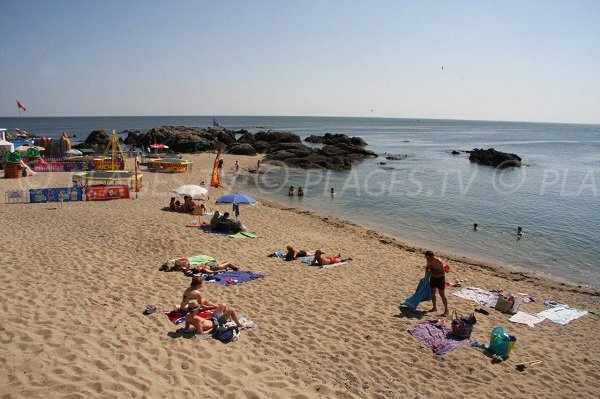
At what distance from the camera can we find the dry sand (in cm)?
578

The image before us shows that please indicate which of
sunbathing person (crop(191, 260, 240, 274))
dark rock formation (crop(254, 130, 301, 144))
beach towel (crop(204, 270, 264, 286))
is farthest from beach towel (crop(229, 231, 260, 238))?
dark rock formation (crop(254, 130, 301, 144))

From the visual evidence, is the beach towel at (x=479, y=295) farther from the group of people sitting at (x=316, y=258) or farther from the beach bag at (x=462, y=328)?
the group of people sitting at (x=316, y=258)

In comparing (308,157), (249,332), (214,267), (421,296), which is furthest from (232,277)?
(308,157)

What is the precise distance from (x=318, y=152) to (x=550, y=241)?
30837 mm

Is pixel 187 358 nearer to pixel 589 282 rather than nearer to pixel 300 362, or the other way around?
pixel 300 362

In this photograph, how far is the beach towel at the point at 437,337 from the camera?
7.59 metres

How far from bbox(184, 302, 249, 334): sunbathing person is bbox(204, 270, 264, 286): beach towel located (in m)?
2.36

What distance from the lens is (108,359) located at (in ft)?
19.6

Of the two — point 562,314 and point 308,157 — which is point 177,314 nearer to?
point 562,314

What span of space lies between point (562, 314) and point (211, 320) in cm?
873

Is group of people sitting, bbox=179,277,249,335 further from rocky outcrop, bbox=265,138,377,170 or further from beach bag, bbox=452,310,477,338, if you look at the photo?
rocky outcrop, bbox=265,138,377,170

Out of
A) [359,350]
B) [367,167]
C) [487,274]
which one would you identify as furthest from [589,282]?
[367,167]

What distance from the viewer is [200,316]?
309 inches

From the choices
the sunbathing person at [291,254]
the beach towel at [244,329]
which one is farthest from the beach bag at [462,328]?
the sunbathing person at [291,254]
